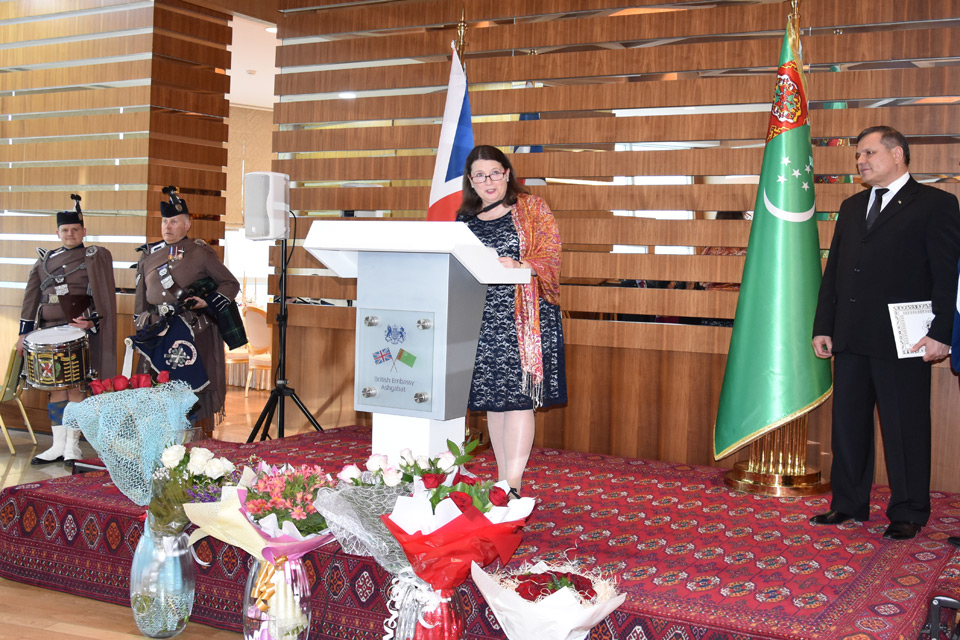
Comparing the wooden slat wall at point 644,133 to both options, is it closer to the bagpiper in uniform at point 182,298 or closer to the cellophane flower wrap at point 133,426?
the bagpiper in uniform at point 182,298

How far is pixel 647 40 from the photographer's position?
18.1ft

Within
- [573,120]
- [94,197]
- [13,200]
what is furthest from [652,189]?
[13,200]

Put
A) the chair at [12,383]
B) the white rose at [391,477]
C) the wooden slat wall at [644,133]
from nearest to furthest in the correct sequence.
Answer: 1. the white rose at [391,477]
2. the wooden slat wall at [644,133]
3. the chair at [12,383]

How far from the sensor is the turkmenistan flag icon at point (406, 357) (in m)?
3.25

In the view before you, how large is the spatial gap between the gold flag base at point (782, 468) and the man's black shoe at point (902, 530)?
76 cm

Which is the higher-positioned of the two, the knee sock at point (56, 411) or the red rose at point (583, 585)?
the red rose at point (583, 585)

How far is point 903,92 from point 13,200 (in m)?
6.42

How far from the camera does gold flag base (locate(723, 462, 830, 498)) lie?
4523 millimetres

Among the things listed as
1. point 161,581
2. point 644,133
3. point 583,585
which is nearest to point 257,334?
point 644,133

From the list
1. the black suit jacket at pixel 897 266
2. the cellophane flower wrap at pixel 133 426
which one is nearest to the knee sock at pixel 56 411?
the cellophane flower wrap at pixel 133 426

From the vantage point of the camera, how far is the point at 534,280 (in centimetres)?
380

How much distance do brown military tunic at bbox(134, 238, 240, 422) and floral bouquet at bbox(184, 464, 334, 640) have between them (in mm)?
3309

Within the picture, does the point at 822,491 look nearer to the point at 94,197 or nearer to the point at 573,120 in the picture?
the point at 573,120

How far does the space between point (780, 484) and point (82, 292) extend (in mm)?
4427
